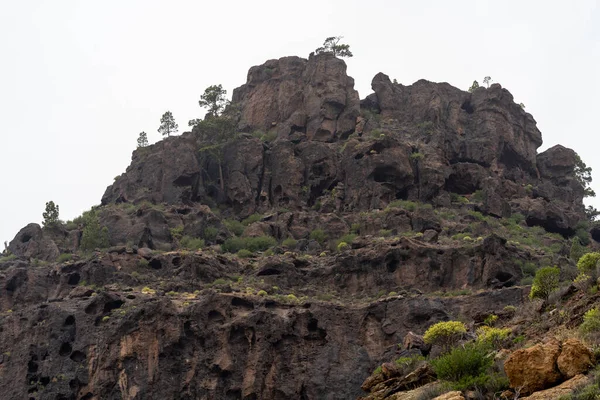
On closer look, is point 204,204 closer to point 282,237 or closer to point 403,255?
point 282,237

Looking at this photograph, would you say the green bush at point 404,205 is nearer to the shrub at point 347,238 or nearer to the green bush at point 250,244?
the shrub at point 347,238

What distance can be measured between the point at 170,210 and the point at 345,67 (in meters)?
30.6

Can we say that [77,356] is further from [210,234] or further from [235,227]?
[235,227]

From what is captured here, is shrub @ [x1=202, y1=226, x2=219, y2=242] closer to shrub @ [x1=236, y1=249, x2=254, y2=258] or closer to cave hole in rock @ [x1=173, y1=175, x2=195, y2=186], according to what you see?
shrub @ [x1=236, y1=249, x2=254, y2=258]

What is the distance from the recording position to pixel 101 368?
54688mm

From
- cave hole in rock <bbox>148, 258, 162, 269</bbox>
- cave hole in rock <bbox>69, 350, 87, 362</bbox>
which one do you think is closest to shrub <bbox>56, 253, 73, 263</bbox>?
cave hole in rock <bbox>148, 258, 162, 269</bbox>

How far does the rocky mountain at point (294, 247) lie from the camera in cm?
5525

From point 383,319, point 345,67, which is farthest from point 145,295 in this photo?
point 345,67

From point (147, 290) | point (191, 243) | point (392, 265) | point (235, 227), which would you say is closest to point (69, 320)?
point (147, 290)

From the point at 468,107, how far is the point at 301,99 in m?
18.8

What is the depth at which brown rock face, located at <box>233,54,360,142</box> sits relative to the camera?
301ft

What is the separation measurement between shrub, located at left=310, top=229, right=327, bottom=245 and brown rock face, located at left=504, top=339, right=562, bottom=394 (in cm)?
4540

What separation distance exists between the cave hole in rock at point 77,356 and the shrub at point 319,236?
23.4 metres

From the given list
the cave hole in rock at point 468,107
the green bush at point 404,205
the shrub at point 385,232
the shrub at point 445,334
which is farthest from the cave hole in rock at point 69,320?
the cave hole in rock at point 468,107
